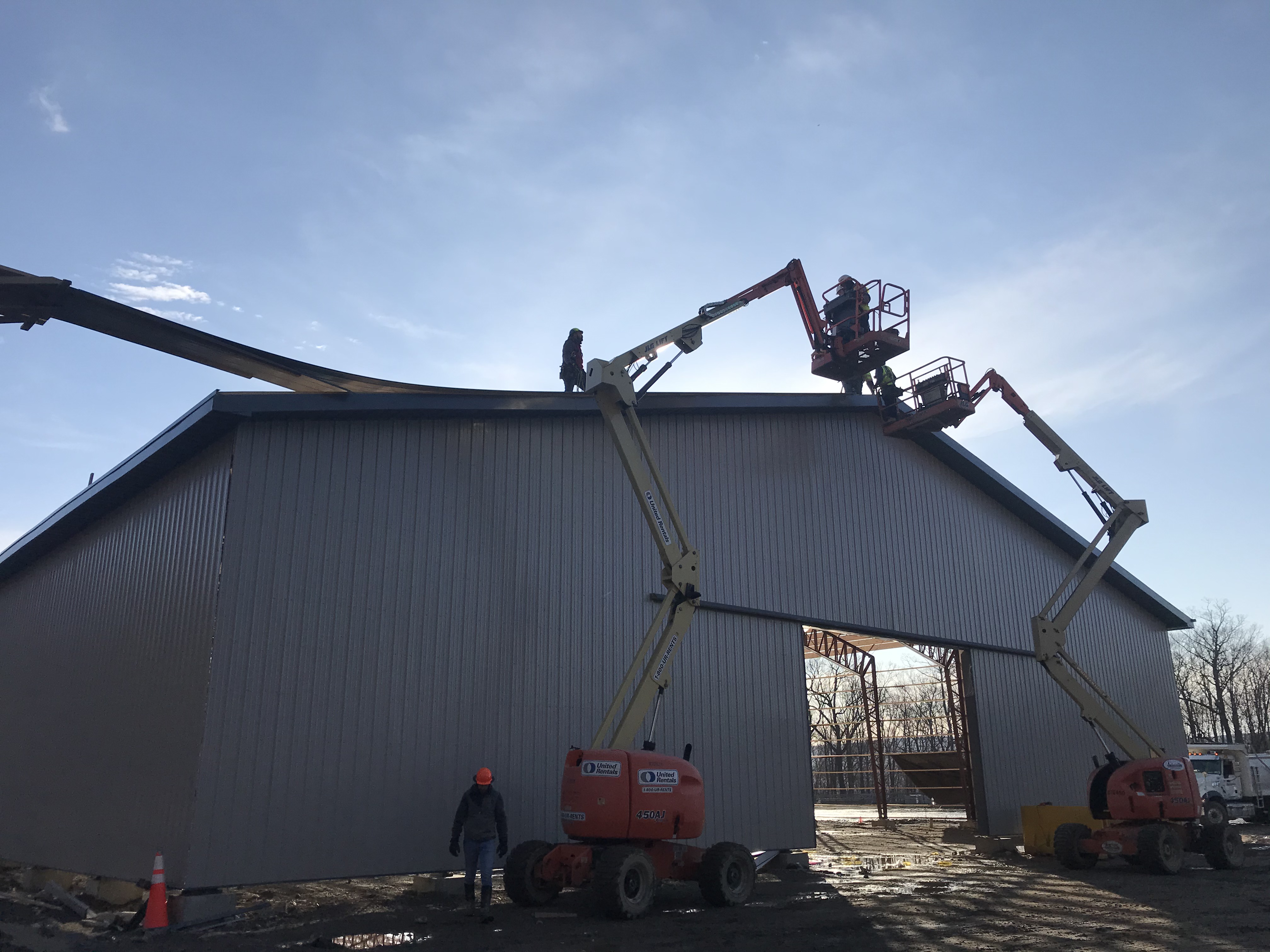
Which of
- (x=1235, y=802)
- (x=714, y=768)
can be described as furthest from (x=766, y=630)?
(x=1235, y=802)

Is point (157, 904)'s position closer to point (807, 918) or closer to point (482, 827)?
point (482, 827)

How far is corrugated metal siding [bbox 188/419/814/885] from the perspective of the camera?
13.0 m

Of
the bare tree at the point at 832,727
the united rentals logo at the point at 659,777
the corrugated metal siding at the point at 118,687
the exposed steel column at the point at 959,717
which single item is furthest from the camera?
the bare tree at the point at 832,727

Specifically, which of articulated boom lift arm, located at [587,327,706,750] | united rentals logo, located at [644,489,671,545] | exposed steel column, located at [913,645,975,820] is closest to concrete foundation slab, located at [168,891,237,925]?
articulated boom lift arm, located at [587,327,706,750]

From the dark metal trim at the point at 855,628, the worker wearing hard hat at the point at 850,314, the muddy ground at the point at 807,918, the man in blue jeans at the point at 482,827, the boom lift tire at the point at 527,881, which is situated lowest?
the muddy ground at the point at 807,918

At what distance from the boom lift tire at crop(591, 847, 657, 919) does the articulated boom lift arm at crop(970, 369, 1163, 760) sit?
1052 centimetres

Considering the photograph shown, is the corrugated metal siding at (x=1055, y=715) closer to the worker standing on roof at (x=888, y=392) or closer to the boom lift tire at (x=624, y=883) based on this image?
the worker standing on roof at (x=888, y=392)

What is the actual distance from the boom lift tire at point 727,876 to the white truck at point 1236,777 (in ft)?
75.4

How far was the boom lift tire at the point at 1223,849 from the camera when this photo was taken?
675 inches

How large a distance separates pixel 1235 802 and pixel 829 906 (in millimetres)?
24612

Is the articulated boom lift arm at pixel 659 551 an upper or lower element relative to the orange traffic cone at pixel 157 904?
upper

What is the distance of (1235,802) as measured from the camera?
101 feet

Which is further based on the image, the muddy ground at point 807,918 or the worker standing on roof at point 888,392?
the worker standing on roof at point 888,392

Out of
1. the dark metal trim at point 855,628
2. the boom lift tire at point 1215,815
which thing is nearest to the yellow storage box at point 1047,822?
the boom lift tire at point 1215,815
